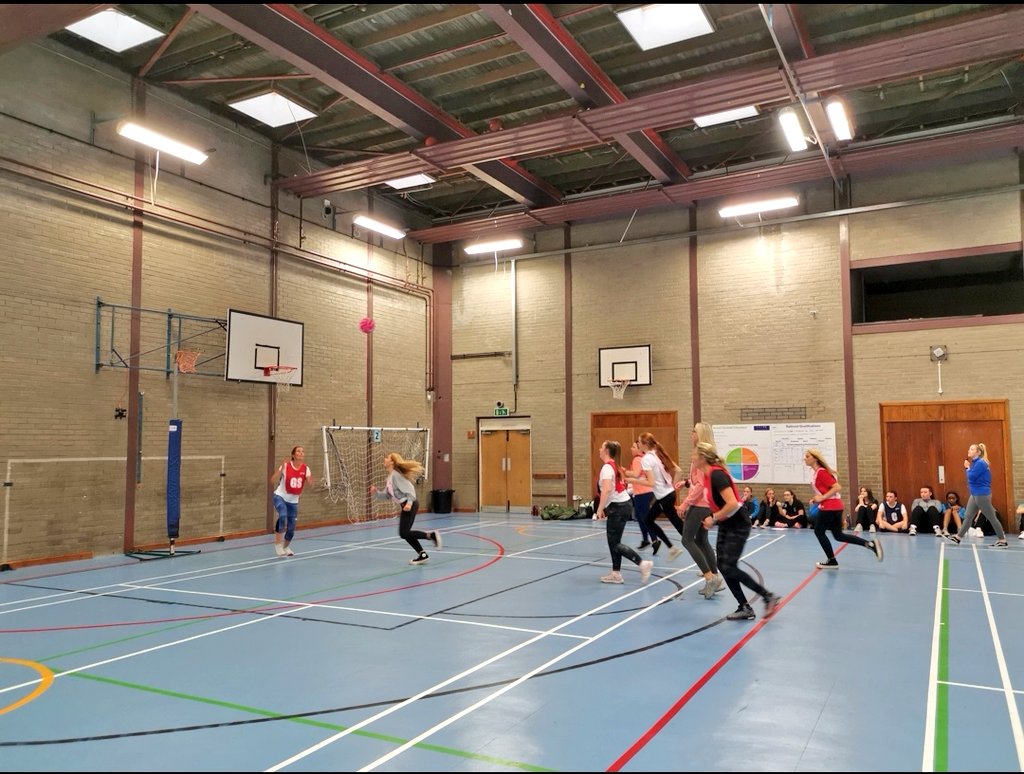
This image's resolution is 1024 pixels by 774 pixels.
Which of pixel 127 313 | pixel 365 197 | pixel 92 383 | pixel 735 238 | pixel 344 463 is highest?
pixel 365 197

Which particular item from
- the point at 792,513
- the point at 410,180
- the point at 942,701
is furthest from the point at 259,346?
the point at 942,701

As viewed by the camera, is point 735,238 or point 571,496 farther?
point 571,496

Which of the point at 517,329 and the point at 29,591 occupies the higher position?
the point at 517,329

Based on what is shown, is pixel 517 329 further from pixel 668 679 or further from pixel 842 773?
pixel 842 773

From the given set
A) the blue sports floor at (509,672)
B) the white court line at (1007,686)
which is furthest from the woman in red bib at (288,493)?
the white court line at (1007,686)

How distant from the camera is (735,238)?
19656mm

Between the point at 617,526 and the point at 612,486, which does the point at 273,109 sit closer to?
the point at 612,486

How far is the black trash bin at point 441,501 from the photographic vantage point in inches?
891

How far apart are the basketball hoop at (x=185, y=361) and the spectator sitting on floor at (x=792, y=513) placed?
13.9m

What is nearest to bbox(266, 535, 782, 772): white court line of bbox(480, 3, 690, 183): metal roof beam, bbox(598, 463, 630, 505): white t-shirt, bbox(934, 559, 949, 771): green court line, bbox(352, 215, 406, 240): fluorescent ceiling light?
bbox(598, 463, 630, 505): white t-shirt

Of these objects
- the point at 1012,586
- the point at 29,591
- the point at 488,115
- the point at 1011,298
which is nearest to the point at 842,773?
the point at 1012,586

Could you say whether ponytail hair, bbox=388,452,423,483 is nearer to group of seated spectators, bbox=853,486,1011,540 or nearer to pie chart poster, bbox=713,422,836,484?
pie chart poster, bbox=713,422,836,484

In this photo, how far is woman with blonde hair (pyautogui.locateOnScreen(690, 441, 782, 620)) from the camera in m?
7.82

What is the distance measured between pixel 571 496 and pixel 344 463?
6.58m
